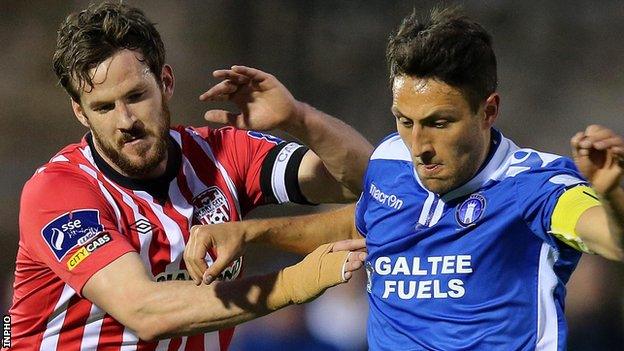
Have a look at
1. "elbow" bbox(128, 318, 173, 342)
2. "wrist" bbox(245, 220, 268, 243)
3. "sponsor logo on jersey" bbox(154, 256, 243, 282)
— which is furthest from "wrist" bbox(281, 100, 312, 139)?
"elbow" bbox(128, 318, 173, 342)

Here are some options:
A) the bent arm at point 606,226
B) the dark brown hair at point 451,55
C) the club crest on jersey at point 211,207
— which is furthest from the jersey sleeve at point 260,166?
the bent arm at point 606,226

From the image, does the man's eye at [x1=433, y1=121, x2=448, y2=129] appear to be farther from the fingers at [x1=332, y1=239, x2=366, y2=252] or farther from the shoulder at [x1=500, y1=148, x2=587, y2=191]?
the fingers at [x1=332, y1=239, x2=366, y2=252]

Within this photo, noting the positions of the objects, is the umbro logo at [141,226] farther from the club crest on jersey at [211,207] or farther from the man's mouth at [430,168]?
the man's mouth at [430,168]

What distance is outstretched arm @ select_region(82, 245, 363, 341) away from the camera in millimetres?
3721

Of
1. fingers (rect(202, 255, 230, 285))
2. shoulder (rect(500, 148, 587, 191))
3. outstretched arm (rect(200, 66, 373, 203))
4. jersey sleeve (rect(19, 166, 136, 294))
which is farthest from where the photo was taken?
outstretched arm (rect(200, 66, 373, 203))

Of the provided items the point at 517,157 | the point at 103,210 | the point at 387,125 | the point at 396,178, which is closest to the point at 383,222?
the point at 396,178

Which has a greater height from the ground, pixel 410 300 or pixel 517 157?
pixel 517 157

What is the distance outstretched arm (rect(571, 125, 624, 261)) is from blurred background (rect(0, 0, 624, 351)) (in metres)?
4.89

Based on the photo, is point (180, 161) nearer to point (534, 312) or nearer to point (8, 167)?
point (534, 312)

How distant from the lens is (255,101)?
4.06m

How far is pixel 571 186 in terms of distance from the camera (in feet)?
11.0

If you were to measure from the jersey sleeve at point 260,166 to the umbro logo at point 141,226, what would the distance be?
18.3 inches

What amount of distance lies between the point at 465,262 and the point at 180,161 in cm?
138

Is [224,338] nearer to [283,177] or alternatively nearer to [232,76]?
[283,177]
